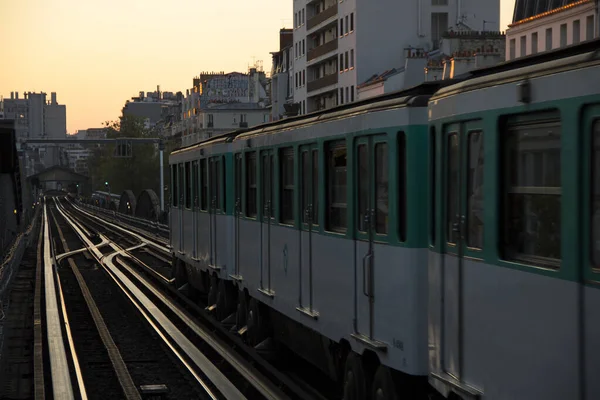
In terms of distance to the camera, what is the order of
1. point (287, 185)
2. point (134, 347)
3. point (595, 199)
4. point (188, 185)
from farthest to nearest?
point (188, 185), point (134, 347), point (287, 185), point (595, 199)

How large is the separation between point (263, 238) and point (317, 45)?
237 feet

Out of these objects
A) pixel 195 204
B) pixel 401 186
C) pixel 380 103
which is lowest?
pixel 195 204

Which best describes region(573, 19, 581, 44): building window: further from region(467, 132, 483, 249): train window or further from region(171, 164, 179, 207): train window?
region(467, 132, 483, 249): train window

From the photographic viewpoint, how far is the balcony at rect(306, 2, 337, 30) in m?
79.7

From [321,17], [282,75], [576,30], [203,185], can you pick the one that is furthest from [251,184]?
[282,75]

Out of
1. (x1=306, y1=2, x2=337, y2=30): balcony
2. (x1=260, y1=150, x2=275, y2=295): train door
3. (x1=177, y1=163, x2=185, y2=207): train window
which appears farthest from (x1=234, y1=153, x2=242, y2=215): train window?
(x1=306, y1=2, x2=337, y2=30): balcony

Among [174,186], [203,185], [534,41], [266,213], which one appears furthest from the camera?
[534,41]

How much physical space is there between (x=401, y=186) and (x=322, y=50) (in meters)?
73.5

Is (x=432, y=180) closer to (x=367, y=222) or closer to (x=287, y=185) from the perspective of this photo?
(x=367, y=222)

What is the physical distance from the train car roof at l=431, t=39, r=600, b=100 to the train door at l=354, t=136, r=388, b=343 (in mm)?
1557

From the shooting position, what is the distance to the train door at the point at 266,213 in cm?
1465

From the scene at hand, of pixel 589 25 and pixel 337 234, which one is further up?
pixel 589 25

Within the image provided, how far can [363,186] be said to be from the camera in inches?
405

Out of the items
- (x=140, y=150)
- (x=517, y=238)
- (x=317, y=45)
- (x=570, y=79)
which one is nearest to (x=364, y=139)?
(x=517, y=238)
